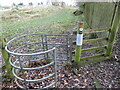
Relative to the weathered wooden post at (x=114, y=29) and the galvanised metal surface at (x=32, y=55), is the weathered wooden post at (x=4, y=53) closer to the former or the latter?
the galvanised metal surface at (x=32, y=55)

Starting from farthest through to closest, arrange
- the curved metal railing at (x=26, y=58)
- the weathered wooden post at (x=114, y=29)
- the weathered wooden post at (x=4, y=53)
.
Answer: the weathered wooden post at (x=114, y=29), the weathered wooden post at (x=4, y=53), the curved metal railing at (x=26, y=58)

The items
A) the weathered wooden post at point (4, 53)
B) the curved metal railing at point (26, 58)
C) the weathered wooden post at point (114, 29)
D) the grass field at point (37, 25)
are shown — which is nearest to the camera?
the curved metal railing at point (26, 58)

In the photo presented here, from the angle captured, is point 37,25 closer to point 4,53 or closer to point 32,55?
point 4,53

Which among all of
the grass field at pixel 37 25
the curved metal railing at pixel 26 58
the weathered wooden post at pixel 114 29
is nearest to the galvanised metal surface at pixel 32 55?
the curved metal railing at pixel 26 58

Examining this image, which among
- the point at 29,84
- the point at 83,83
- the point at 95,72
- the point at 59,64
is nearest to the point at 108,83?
the point at 95,72

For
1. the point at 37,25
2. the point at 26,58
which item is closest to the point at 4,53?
the point at 26,58

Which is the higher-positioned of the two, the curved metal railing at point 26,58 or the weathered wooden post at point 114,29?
the weathered wooden post at point 114,29

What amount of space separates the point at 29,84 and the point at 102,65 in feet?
8.33

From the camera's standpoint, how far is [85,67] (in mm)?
3348

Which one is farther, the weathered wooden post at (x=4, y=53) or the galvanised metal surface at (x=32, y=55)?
the weathered wooden post at (x=4, y=53)

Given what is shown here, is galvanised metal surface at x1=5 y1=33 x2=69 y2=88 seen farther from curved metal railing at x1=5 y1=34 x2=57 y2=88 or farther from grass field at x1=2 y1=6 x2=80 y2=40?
grass field at x1=2 y1=6 x2=80 y2=40

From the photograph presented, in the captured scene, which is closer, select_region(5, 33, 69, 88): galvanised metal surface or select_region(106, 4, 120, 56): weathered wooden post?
select_region(5, 33, 69, 88): galvanised metal surface

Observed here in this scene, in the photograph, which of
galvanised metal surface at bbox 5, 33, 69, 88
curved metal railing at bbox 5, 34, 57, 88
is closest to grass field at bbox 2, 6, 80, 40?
galvanised metal surface at bbox 5, 33, 69, 88

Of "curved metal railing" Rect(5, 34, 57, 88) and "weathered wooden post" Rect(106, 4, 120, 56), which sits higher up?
"weathered wooden post" Rect(106, 4, 120, 56)
